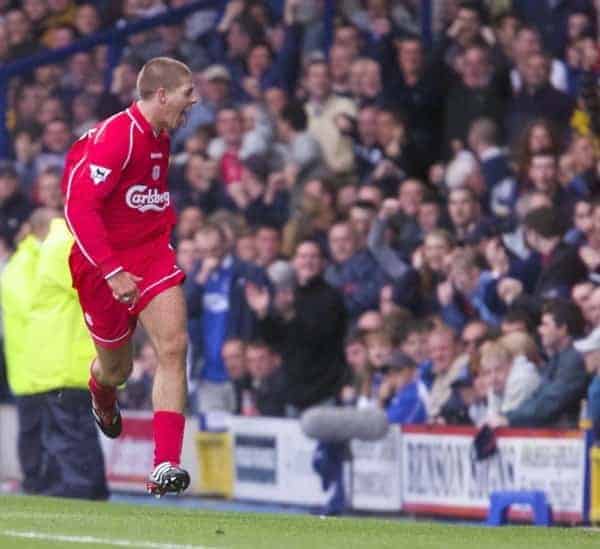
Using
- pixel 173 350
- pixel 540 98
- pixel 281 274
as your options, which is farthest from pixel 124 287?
pixel 281 274

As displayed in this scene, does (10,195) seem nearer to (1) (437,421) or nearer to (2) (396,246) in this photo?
(2) (396,246)

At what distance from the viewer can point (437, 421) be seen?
14641 millimetres

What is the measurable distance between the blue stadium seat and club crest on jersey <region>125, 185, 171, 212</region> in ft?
9.04

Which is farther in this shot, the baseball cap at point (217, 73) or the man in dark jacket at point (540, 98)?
the baseball cap at point (217, 73)

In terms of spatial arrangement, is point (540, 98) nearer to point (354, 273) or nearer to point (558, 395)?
point (354, 273)

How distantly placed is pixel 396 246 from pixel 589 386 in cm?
301

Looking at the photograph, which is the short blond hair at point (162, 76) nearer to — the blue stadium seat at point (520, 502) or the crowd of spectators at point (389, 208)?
the blue stadium seat at point (520, 502)

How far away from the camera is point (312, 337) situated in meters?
16.0

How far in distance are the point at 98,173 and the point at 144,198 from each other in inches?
12.9

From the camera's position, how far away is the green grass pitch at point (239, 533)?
904cm

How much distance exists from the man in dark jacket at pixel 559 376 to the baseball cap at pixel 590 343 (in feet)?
0.14

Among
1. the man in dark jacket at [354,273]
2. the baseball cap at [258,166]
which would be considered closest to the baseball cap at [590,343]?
the man in dark jacket at [354,273]

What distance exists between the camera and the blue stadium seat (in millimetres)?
11969

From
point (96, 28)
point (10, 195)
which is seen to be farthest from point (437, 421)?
point (96, 28)
